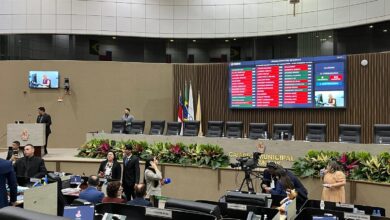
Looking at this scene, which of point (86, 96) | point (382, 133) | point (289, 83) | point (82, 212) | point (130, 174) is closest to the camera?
point (82, 212)

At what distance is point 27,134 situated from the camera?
922 cm

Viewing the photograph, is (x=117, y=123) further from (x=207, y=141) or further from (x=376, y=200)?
(x=376, y=200)

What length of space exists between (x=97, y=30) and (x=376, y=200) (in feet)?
35.1

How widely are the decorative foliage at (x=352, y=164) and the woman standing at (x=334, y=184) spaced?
2.34ft

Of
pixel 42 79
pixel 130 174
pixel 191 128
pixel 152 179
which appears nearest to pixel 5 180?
pixel 152 179

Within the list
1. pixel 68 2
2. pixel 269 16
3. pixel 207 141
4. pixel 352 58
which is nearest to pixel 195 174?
pixel 207 141

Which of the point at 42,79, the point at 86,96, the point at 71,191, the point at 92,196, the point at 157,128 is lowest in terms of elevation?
the point at 71,191

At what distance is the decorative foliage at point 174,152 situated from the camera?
7941 millimetres

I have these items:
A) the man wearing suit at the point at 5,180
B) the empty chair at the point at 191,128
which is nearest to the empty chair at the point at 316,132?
the empty chair at the point at 191,128

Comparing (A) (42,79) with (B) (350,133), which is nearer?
(B) (350,133)

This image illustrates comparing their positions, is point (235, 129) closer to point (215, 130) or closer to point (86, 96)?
point (215, 130)

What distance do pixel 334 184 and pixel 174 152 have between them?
3.75m

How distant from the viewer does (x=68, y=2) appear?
13508 mm

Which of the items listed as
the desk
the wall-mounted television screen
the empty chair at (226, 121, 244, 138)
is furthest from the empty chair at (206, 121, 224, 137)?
the wall-mounted television screen
